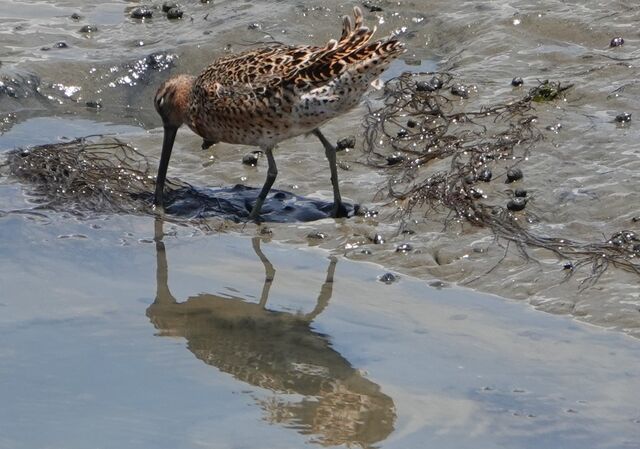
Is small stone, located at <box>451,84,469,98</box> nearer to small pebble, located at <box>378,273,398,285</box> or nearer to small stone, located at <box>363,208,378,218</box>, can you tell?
small stone, located at <box>363,208,378,218</box>

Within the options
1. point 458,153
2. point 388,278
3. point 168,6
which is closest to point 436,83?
point 458,153

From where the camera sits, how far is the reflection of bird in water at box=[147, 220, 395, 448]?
5.93 metres

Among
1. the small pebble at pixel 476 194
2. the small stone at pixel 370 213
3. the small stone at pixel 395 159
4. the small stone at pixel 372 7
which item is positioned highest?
the small stone at pixel 372 7

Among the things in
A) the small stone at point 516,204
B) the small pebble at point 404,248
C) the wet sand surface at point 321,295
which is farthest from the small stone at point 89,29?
the small stone at point 516,204

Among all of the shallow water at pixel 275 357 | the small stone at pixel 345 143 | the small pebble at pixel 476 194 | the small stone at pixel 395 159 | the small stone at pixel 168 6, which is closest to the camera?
the shallow water at pixel 275 357

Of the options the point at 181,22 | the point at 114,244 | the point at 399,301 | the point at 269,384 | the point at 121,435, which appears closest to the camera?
the point at 121,435

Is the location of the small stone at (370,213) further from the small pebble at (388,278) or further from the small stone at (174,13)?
the small stone at (174,13)

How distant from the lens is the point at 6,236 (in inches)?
323

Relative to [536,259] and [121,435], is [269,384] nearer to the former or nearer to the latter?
[121,435]

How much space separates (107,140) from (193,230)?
1605 mm

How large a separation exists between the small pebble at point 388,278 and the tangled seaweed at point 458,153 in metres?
0.73

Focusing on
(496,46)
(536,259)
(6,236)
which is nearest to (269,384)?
(536,259)

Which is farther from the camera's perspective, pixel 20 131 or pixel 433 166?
pixel 20 131

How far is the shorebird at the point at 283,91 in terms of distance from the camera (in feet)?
26.7
